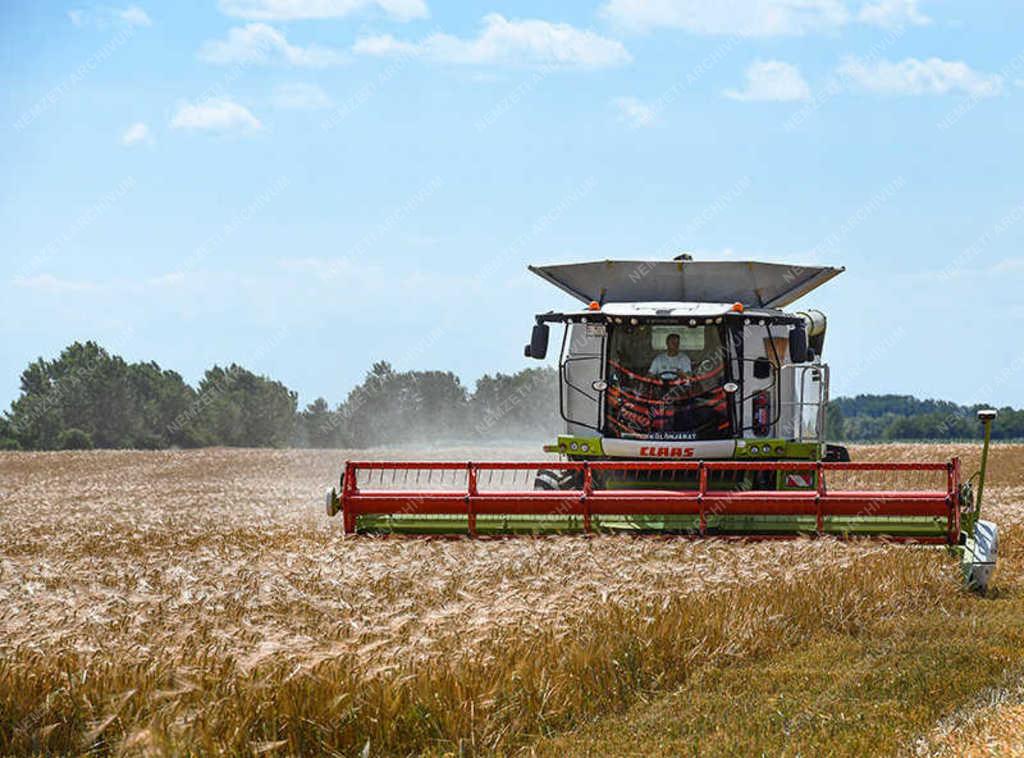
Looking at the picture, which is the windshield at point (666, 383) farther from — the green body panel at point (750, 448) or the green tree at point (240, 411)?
the green tree at point (240, 411)

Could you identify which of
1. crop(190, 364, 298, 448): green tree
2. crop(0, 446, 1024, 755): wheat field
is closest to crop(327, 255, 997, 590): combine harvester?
crop(0, 446, 1024, 755): wheat field

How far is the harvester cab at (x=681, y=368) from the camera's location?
44.0 feet

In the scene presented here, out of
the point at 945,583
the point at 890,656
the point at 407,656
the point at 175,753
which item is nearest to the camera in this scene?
the point at 175,753

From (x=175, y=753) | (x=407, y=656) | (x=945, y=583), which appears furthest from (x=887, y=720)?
(x=945, y=583)

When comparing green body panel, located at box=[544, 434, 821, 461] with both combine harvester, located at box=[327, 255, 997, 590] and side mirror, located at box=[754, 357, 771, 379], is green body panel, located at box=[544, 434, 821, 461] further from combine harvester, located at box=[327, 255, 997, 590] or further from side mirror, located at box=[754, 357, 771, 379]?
side mirror, located at box=[754, 357, 771, 379]

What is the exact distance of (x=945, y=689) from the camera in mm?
7031

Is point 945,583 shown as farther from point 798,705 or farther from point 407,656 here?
point 407,656

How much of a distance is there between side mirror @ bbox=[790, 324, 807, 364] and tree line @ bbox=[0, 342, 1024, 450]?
206ft

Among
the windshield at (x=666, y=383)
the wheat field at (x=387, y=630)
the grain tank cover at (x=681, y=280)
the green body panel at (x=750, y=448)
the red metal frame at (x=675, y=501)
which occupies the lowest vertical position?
the wheat field at (x=387, y=630)

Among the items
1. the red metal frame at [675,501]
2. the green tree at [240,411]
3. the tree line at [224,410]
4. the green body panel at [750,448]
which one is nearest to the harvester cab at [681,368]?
the green body panel at [750,448]

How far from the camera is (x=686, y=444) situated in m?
13.2

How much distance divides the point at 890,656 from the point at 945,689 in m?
1.03

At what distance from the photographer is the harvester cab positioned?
13.4 m

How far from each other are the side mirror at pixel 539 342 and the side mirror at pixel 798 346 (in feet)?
7.91
